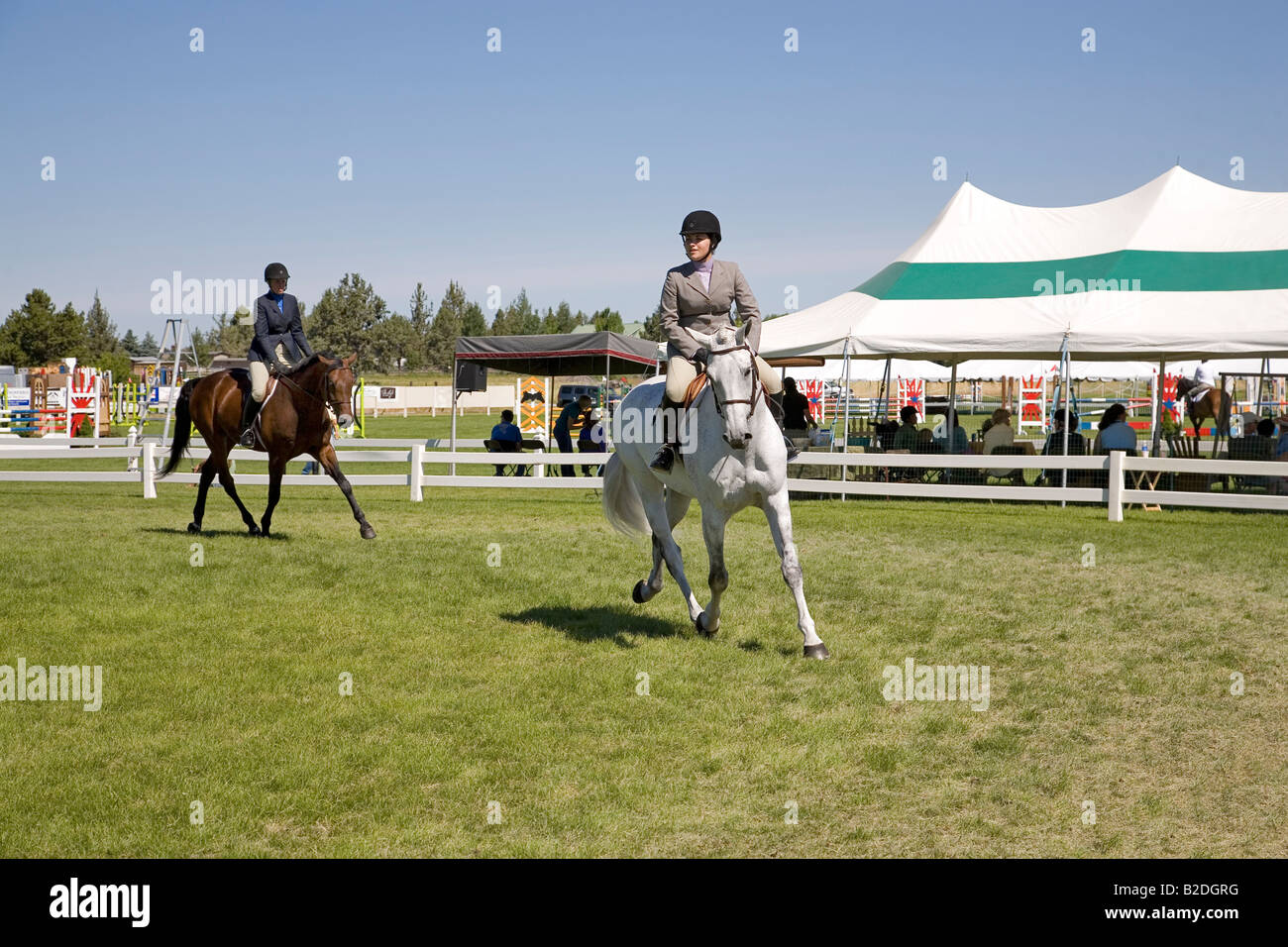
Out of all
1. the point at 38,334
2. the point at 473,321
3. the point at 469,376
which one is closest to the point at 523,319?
the point at 473,321

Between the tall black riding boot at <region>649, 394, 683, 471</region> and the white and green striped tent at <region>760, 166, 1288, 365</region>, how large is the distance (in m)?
14.3

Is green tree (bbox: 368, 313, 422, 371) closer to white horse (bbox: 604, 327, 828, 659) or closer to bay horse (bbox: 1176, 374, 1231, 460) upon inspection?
bay horse (bbox: 1176, 374, 1231, 460)

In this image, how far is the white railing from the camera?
703 inches

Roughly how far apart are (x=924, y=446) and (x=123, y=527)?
15331mm

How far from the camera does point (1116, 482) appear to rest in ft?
60.0

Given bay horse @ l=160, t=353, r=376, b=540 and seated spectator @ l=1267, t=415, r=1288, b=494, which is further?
seated spectator @ l=1267, t=415, r=1288, b=494

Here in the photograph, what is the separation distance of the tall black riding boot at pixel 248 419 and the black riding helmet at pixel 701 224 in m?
8.20

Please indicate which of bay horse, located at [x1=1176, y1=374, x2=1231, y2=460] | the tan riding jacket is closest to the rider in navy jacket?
the tan riding jacket

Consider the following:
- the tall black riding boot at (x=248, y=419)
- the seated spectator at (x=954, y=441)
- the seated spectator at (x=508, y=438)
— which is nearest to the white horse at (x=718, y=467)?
the tall black riding boot at (x=248, y=419)

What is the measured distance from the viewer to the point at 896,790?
18.3 feet

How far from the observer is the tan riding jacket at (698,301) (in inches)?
349

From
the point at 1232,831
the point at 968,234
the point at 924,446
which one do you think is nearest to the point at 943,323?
the point at 924,446

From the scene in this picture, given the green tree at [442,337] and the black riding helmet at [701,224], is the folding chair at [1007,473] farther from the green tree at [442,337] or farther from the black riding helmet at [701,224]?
the green tree at [442,337]

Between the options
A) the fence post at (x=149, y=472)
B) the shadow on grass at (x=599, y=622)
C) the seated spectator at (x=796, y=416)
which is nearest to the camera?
the shadow on grass at (x=599, y=622)
